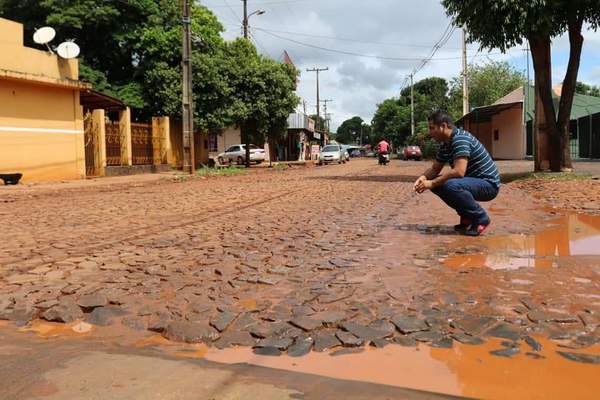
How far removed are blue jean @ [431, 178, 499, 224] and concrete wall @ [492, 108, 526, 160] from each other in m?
31.7

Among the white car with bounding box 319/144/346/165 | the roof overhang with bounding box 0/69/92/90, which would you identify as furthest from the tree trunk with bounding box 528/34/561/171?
the white car with bounding box 319/144/346/165

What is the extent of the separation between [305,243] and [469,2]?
1059cm

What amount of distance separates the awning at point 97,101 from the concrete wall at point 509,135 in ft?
81.2

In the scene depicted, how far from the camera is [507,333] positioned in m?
3.32

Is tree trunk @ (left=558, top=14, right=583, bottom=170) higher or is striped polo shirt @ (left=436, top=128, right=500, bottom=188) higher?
tree trunk @ (left=558, top=14, right=583, bottom=170)

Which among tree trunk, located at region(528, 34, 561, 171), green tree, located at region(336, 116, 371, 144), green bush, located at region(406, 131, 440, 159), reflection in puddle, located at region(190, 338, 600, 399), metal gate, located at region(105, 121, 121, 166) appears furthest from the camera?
green tree, located at region(336, 116, 371, 144)

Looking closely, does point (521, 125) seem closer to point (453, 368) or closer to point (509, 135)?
point (509, 135)

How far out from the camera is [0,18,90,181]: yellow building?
1798 cm

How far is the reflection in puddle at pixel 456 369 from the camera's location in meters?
2.65

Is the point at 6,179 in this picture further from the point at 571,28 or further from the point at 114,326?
the point at 571,28

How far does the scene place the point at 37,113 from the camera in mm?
19078

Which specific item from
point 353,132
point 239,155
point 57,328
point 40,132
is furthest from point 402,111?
point 57,328

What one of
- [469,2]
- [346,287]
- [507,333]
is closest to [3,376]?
[346,287]

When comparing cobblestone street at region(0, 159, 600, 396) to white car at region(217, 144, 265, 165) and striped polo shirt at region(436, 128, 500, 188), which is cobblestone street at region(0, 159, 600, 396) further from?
white car at region(217, 144, 265, 165)
